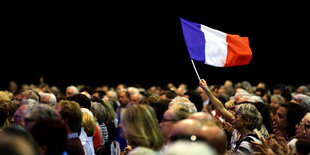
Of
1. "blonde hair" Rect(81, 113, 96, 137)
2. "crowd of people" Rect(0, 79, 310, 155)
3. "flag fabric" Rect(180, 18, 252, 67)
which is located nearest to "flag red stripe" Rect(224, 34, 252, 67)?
"flag fabric" Rect(180, 18, 252, 67)

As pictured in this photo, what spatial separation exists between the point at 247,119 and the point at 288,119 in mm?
685

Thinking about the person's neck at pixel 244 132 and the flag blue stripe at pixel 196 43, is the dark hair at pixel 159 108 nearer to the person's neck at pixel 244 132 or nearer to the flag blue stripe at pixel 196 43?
the person's neck at pixel 244 132

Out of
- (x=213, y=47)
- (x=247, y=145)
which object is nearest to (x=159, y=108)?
(x=247, y=145)

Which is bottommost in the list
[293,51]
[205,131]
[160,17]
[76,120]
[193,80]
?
[193,80]

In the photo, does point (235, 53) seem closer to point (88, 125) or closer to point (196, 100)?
point (196, 100)

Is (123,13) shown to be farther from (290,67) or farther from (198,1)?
(290,67)

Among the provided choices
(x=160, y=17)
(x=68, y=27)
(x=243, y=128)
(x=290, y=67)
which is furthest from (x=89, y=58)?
(x=243, y=128)

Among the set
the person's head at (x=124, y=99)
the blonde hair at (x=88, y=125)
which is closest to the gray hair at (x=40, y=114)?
the blonde hair at (x=88, y=125)

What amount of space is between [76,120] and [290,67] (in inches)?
839

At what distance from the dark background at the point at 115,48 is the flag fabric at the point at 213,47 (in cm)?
1658

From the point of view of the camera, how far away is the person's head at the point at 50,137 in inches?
149

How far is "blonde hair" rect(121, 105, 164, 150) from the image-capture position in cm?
427

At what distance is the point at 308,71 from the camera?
24391 mm

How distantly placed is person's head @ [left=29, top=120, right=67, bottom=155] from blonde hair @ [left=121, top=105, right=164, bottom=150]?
706 millimetres
